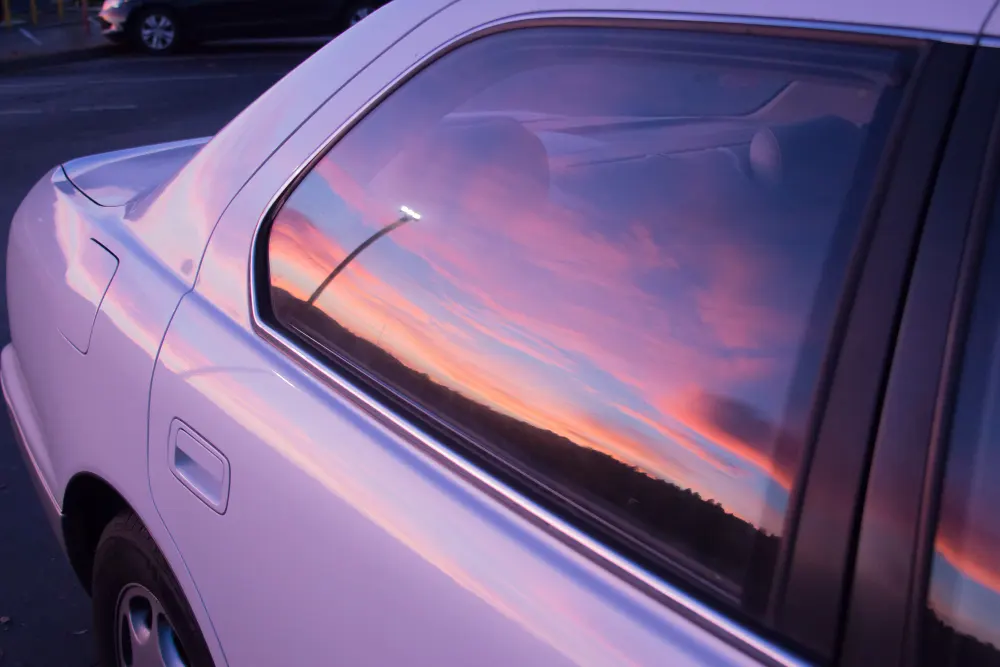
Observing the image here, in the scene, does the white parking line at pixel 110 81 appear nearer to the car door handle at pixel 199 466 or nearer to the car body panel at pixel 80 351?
the car body panel at pixel 80 351

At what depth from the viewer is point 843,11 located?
1.18m

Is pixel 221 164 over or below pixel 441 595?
over

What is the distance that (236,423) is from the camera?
5.34 feet

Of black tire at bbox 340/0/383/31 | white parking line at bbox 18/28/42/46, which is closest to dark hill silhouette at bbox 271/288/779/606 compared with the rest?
black tire at bbox 340/0/383/31

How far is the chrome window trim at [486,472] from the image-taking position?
1102mm

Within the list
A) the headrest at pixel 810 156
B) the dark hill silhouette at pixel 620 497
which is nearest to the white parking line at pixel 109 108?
the dark hill silhouette at pixel 620 497

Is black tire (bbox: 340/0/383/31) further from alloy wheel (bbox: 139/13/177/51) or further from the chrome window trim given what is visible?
the chrome window trim

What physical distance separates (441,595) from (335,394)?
0.41 meters

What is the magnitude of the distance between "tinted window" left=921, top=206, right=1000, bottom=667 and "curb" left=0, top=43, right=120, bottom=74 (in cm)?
1403

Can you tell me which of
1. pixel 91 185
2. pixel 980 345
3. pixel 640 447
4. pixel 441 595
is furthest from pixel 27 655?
pixel 980 345

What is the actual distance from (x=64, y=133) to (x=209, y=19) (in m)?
6.59

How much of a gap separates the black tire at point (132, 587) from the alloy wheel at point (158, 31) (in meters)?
13.9

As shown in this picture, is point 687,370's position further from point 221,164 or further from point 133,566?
point 133,566

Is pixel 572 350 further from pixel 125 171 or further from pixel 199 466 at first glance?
pixel 125 171
